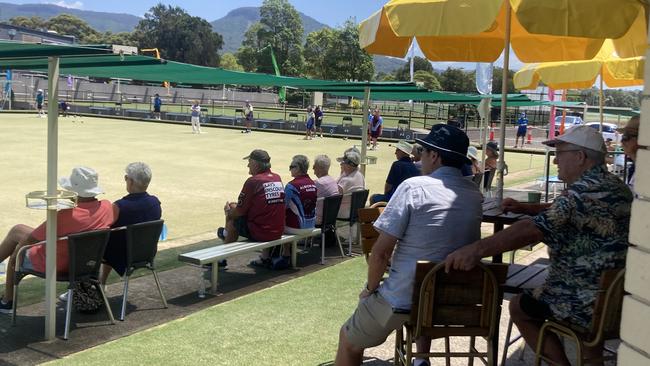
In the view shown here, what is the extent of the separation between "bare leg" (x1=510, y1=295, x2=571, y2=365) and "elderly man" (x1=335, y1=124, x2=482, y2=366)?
Result: 50 centimetres

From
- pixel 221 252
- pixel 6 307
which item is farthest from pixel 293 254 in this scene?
pixel 6 307

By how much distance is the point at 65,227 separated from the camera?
4.71 metres

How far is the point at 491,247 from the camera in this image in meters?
2.90

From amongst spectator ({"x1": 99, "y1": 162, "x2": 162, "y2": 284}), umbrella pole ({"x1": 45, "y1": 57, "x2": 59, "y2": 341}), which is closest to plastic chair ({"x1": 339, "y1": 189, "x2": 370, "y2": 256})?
spectator ({"x1": 99, "y1": 162, "x2": 162, "y2": 284})

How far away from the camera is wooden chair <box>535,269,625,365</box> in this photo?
2850mm

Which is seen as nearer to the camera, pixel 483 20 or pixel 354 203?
pixel 483 20

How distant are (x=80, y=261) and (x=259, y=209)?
6.77 ft

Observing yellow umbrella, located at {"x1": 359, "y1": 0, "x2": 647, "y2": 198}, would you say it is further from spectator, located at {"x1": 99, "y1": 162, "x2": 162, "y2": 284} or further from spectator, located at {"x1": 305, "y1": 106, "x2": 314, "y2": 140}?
spectator, located at {"x1": 305, "y1": 106, "x2": 314, "y2": 140}

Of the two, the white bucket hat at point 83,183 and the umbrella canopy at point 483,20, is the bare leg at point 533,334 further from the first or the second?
the white bucket hat at point 83,183

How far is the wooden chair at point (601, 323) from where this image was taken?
9.35 feet

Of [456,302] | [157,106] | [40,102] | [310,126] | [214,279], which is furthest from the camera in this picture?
[157,106]

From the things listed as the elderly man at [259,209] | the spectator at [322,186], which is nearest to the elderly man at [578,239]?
the elderly man at [259,209]

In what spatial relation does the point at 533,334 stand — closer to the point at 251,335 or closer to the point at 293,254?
the point at 251,335

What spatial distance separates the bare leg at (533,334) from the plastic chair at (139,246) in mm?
3010
